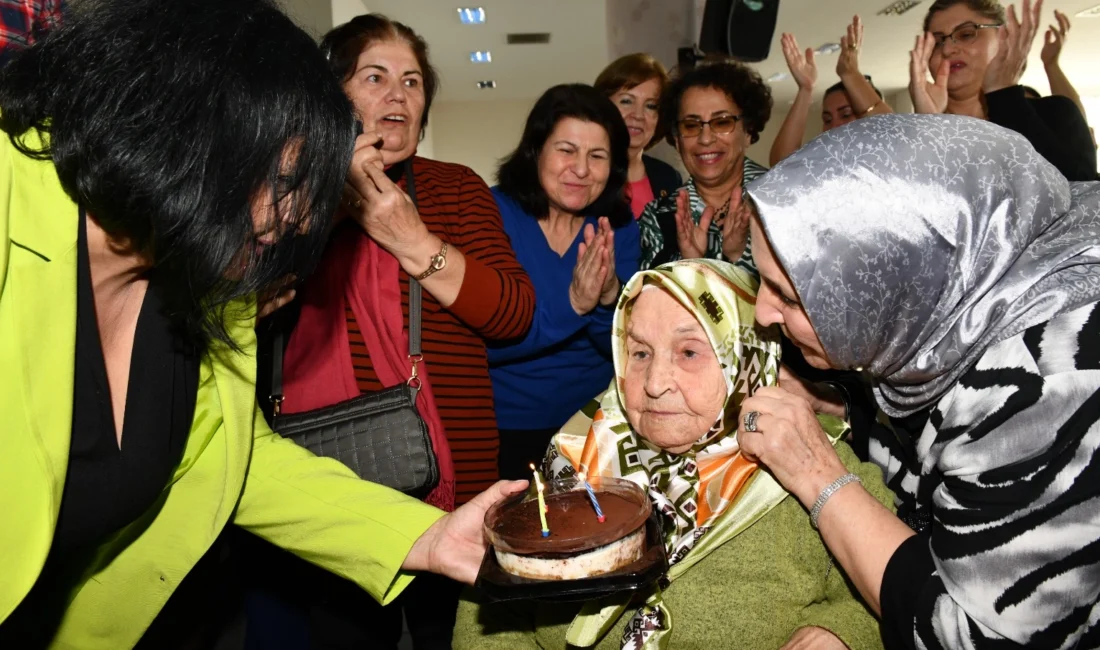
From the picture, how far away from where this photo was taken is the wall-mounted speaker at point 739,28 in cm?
315

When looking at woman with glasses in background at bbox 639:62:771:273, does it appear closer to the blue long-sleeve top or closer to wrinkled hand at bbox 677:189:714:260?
wrinkled hand at bbox 677:189:714:260

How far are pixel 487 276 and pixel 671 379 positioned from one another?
2.03ft

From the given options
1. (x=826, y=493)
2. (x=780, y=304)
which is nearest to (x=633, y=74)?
(x=780, y=304)

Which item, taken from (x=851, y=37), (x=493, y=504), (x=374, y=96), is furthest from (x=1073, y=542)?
(x=851, y=37)

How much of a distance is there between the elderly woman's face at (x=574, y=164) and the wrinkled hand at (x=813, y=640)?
154cm

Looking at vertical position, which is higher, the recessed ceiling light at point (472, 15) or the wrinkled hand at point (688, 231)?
the recessed ceiling light at point (472, 15)

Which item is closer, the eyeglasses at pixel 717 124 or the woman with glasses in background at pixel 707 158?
the woman with glasses in background at pixel 707 158

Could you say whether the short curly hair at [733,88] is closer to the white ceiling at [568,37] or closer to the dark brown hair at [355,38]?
Result: the dark brown hair at [355,38]

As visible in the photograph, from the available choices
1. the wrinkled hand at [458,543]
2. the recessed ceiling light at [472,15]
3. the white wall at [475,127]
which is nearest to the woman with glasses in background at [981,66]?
the wrinkled hand at [458,543]

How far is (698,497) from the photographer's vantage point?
5.50 feet

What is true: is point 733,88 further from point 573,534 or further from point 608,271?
point 573,534

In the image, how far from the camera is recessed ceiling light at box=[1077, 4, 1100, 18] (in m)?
9.71

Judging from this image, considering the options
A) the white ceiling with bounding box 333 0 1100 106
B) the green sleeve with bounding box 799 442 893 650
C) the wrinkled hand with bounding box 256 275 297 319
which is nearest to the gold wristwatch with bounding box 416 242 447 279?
the wrinkled hand with bounding box 256 275 297 319

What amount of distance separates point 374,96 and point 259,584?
4.57ft
